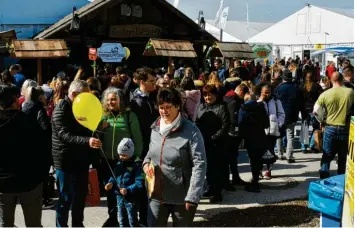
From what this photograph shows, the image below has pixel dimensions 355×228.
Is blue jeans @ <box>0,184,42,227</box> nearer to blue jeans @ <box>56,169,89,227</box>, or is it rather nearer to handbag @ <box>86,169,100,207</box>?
blue jeans @ <box>56,169,89,227</box>

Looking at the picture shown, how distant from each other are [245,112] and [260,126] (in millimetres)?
334

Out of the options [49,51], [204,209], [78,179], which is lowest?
[204,209]

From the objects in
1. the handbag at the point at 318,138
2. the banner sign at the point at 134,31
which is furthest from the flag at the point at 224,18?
the handbag at the point at 318,138

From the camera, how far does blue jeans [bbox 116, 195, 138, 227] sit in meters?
5.14

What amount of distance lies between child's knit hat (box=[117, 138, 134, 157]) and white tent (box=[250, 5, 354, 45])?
3514 cm

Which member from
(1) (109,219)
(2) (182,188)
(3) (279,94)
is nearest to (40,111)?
(1) (109,219)

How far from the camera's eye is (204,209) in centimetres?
668

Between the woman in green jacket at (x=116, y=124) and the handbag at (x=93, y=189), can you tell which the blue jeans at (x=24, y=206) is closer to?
the woman in green jacket at (x=116, y=124)

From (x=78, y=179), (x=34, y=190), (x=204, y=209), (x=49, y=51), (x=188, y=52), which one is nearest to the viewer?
(x=34, y=190)

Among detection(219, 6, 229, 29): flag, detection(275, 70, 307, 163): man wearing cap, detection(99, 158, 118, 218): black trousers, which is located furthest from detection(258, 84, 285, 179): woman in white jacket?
detection(219, 6, 229, 29): flag

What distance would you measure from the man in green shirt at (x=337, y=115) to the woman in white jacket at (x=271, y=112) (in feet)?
3.14

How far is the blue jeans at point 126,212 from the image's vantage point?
5141 millimetres

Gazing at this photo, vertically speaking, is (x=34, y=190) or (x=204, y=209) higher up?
(x=34, y=190)

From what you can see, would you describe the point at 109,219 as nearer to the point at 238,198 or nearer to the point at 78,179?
the point at 78,179
